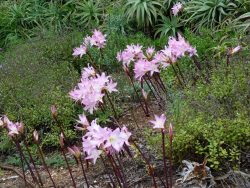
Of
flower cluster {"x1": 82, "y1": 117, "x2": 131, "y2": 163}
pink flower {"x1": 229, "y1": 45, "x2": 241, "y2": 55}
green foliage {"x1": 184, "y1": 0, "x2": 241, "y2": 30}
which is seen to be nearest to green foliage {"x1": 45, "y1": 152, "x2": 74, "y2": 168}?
pink flower {"x1": 229, "y1": 45, "x2": 241, "y2": 55}

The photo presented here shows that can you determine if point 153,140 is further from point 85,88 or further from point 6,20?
point 6,20

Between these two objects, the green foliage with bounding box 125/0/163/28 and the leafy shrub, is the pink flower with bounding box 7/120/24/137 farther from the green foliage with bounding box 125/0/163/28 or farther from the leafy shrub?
the green foliage with bounding box 125/0/163/28

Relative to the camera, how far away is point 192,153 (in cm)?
371

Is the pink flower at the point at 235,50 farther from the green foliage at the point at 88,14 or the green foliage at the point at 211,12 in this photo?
the green foliage at the point at 88,14

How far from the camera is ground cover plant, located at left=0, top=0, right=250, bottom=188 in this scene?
3.39 metres

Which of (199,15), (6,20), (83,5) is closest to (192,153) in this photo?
(199,15)

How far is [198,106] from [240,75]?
49cm

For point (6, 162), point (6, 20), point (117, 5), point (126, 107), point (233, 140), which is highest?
point (6, 20)

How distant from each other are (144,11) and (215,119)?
5.01 metres

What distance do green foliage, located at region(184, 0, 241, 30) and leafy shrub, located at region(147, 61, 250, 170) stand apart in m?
3.31

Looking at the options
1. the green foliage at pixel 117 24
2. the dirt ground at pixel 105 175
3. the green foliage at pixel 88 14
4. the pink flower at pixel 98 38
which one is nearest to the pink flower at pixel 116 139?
the dirt ground at pixel 105 175

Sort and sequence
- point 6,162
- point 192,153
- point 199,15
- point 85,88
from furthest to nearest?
point 199,15, point 6,162, point 192,153, point 85,88

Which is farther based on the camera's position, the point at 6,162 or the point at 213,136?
the point at 6,162

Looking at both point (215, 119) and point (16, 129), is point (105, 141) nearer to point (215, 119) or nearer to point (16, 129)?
point (16, 129)
